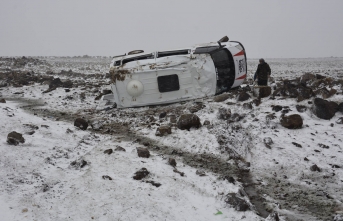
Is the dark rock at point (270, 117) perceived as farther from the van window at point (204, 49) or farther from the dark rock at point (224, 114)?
the van window at point (204, 49)

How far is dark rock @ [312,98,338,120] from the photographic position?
630 centimetres

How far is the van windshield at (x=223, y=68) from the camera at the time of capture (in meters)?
8.71

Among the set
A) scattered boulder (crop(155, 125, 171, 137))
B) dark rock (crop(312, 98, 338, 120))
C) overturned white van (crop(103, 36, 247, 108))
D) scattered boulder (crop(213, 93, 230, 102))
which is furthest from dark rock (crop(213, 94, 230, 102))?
dark rock (crop(312, 98, 338, 120))

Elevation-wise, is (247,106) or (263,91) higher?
(263,91)

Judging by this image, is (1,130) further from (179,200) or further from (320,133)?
(320,133)

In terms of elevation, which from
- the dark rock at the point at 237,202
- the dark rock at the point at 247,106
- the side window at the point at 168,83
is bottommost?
the dark rock at the point at 237,202

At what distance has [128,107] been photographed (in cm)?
892

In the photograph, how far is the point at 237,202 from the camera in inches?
149

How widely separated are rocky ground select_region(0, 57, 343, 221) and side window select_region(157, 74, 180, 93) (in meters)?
0.71

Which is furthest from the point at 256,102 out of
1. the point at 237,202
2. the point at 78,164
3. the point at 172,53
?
the point at 78,164

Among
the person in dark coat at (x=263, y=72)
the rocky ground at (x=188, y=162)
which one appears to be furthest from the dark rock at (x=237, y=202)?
the person in dark coat at (x=263, y=72)

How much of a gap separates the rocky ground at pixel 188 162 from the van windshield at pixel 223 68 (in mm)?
721

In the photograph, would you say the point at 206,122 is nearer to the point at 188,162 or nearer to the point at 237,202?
the point at 188,162

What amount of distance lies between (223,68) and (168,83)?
77.9 inches
